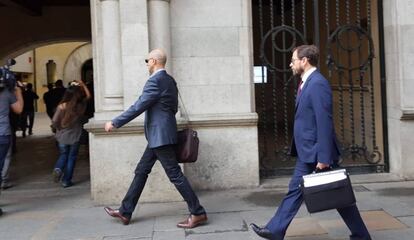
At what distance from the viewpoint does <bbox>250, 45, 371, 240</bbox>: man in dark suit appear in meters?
4.42

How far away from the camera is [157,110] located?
17.8 ft

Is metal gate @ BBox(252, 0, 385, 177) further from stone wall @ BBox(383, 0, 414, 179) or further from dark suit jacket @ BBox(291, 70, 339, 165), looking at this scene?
dark suit jacket @ BBox(291, 70, 339, 165)

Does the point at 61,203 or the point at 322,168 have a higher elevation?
the point at 322,168

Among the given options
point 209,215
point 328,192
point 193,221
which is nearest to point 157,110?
point 193,221

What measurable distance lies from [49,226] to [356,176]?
422cm

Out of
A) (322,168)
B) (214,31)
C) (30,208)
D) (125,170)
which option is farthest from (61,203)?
(322,168)

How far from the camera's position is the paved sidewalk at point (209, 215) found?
5.32 meters

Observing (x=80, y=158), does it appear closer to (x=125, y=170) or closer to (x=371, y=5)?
(x=125, y=170)

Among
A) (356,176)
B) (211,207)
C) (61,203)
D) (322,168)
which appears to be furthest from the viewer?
(356,176)

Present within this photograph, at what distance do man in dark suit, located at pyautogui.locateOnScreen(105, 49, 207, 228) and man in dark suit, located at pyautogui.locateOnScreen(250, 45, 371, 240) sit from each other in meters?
0.97

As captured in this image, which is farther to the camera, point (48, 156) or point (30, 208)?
point (48, 156)

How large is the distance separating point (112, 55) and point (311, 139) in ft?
9.98

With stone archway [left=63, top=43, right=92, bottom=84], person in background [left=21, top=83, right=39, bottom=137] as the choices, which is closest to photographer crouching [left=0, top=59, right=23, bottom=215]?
person in background [left=21, top=83, right=39, bottom=137]

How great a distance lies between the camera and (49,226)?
582cm
